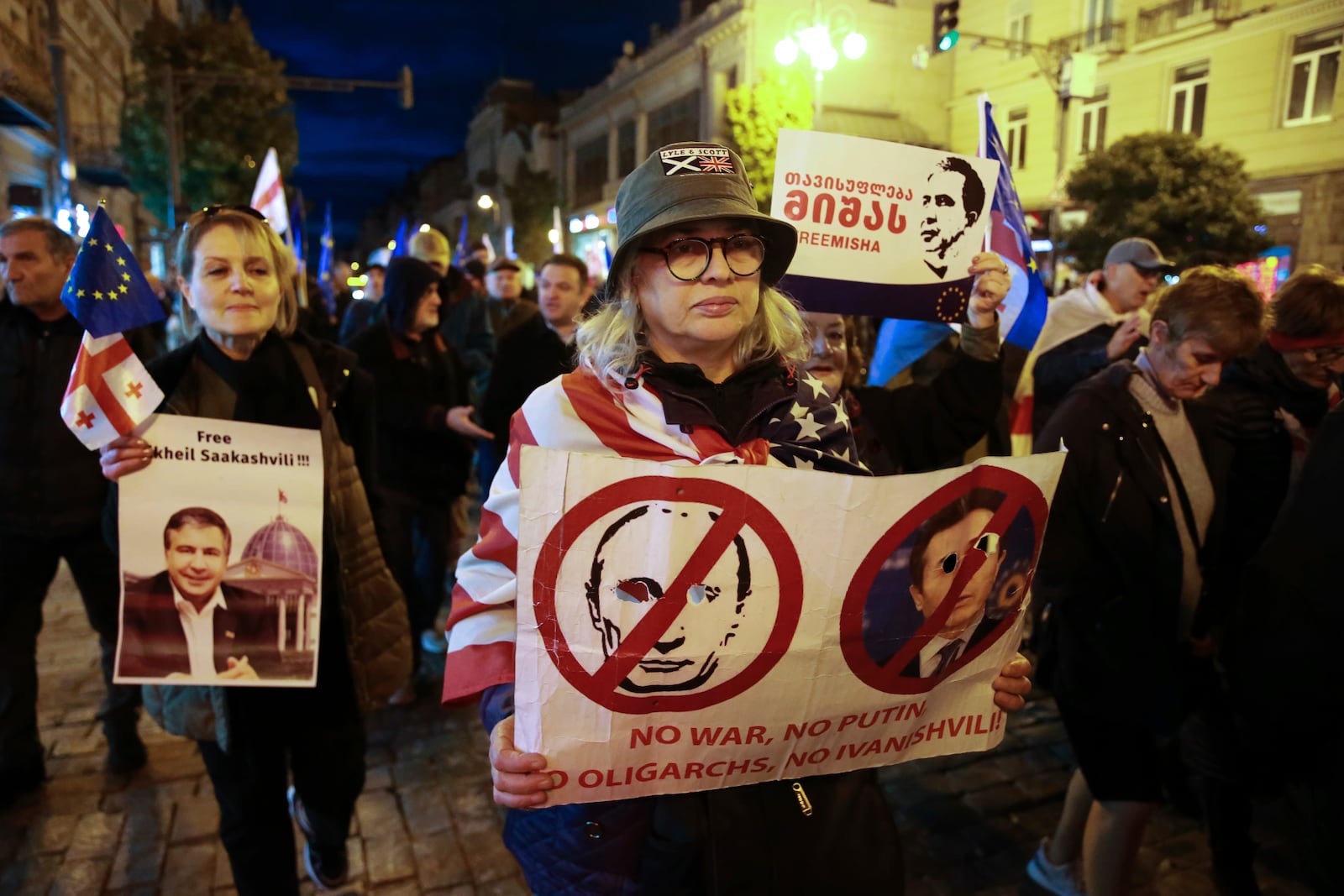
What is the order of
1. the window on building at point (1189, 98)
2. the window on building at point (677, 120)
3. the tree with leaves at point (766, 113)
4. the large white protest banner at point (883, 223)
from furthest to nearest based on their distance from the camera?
1. the window on building at point (677, 120)
2. the tree with leaves at point (766, 113)
3. the window on building at point (1189, 98)
4. the large white protest banner at point (883, 223)

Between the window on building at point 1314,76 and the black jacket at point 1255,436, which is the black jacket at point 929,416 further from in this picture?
the window on building at point 1314,76

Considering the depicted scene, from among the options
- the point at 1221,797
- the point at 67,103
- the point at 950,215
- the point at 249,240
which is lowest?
the point at 1221,797

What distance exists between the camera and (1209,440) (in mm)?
2824

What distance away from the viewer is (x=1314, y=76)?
222 inches

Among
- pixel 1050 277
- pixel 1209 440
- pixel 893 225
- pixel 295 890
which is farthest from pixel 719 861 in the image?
pixel 1050 277

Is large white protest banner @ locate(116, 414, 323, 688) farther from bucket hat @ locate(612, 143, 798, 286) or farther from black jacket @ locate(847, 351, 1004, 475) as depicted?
black jacket @ locate(847, 351, 1004, 475)

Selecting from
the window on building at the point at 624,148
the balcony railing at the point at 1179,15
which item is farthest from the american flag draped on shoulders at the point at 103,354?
the window on building at the point at 624,148

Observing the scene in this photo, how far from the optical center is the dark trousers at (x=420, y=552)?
458 centimetres

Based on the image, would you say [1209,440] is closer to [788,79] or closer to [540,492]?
[540,492]

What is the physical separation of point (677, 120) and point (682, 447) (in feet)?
118

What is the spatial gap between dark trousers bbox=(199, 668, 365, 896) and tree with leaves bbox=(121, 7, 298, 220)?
902 inches

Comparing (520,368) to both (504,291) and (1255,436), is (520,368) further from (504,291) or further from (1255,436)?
(1255,436)

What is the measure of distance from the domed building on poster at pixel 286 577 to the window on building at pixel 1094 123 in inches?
Answer: 836

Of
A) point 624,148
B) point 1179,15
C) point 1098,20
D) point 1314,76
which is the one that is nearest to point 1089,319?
point 1314,76
